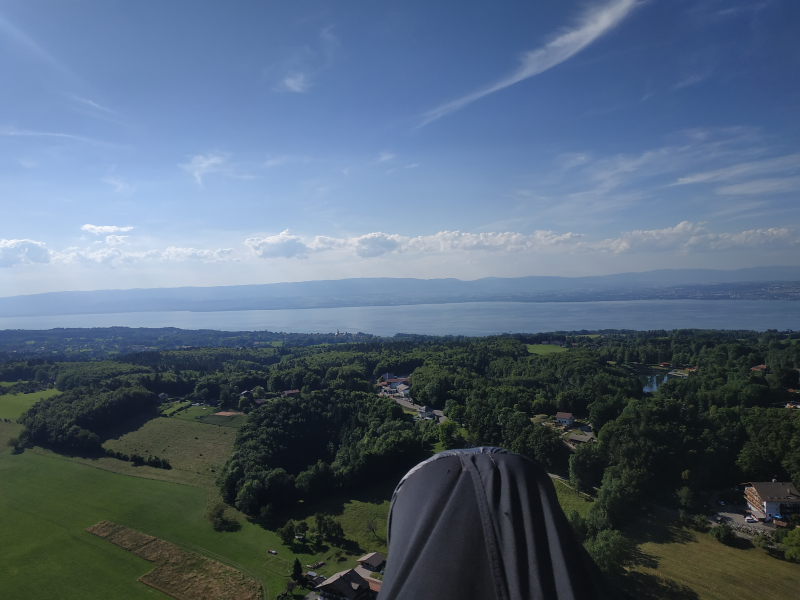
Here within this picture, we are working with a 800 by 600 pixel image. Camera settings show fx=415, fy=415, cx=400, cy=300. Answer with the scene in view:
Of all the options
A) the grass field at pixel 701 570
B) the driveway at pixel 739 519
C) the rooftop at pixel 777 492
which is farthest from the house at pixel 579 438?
the rooftop at pixel 777 492

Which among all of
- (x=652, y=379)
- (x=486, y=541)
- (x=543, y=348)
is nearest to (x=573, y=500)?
(x=486, y=541)

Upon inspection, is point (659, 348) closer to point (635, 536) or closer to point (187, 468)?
point (635, 536)

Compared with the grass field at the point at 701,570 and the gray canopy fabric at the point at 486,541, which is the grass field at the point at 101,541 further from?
the gray canopy fabric at the point at 486,541

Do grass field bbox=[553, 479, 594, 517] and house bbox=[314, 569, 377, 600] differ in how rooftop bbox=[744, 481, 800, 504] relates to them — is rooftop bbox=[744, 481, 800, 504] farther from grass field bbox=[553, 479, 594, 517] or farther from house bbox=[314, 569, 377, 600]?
house bbox=[314, 569, 377, 600]

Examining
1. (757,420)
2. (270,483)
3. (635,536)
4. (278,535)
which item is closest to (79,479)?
(270,483)

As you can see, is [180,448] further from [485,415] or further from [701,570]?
[701,570]

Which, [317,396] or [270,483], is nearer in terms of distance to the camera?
[270,483]
